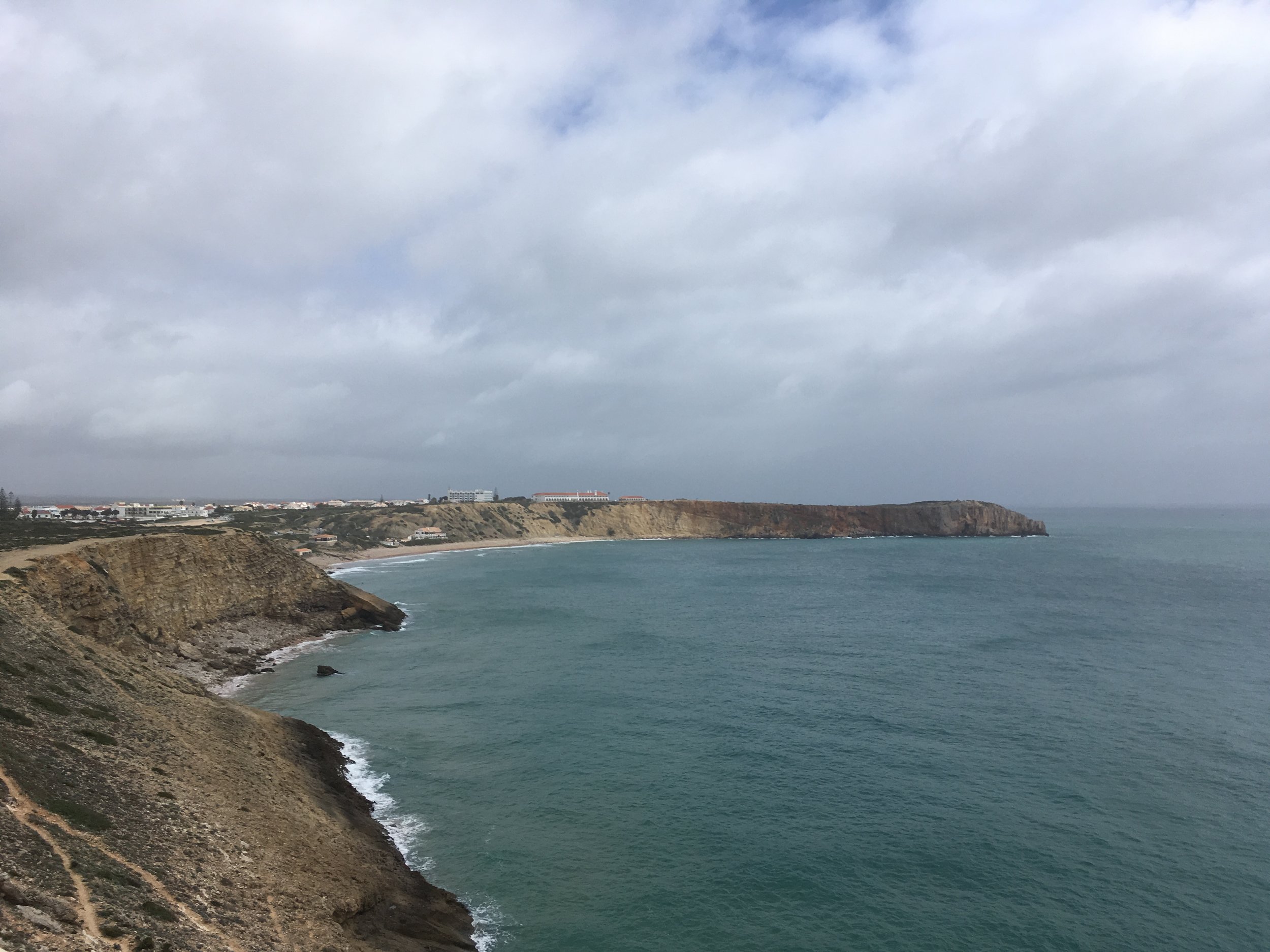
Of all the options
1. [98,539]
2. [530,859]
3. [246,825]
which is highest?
[98,539]

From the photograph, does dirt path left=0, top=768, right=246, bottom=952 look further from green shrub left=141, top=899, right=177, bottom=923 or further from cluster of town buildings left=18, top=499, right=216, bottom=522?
cluster of town buildings left=18, top=499, right=216, bottom=522

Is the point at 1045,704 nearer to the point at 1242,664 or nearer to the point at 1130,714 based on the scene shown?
the point at 1130,714

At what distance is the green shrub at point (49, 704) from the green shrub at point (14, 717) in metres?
1.27

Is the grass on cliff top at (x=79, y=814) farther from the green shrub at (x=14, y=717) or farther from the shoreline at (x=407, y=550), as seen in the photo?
the shoreline at (x=407, y=550)

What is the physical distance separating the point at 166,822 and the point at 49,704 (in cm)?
849

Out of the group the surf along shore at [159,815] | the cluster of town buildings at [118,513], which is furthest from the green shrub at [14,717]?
the cluster of town buildings at [118,513]

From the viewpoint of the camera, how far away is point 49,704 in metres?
24.5

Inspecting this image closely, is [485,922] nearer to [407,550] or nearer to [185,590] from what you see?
[185,590]

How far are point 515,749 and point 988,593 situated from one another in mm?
77804

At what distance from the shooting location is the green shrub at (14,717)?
2202cm

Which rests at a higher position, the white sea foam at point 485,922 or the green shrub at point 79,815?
the green shrub at point 79,815

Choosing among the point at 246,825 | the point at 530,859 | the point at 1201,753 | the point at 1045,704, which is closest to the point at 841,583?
the point at 1045,704

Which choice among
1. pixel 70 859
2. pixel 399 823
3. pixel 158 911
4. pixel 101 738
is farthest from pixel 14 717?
pixel 399 823

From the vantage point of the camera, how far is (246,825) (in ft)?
72.5
